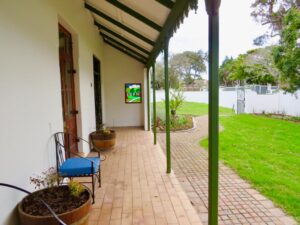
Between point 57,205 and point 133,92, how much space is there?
22.6 ft

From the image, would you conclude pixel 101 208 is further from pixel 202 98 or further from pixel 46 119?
pixel 202 98

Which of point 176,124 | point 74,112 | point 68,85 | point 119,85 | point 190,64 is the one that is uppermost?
point 190,64

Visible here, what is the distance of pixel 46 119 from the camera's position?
8.80 feet

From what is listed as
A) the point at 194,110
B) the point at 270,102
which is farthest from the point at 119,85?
the point at 270,102

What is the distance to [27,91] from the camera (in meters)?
2.19

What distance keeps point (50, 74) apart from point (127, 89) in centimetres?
574

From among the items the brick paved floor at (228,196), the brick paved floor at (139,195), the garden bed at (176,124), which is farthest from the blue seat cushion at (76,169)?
the garden bed at (176,124)

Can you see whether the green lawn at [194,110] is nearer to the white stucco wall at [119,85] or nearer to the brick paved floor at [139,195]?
the white stucco wall at [119,85]

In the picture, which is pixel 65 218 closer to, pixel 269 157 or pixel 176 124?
pixel 269 157

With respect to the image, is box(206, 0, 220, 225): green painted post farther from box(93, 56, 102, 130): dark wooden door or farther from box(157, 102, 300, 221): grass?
box(93, 56, 102, 130): dark wooden door

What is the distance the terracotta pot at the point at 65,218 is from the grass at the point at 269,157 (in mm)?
2261

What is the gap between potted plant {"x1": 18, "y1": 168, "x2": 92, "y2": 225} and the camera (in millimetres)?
1746

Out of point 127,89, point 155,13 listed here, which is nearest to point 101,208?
point 155,13

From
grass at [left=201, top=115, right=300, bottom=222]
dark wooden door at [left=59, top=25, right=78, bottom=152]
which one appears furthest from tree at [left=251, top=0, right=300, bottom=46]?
dark wooden door at [left=59, top=25, right=78, bottom=152]
